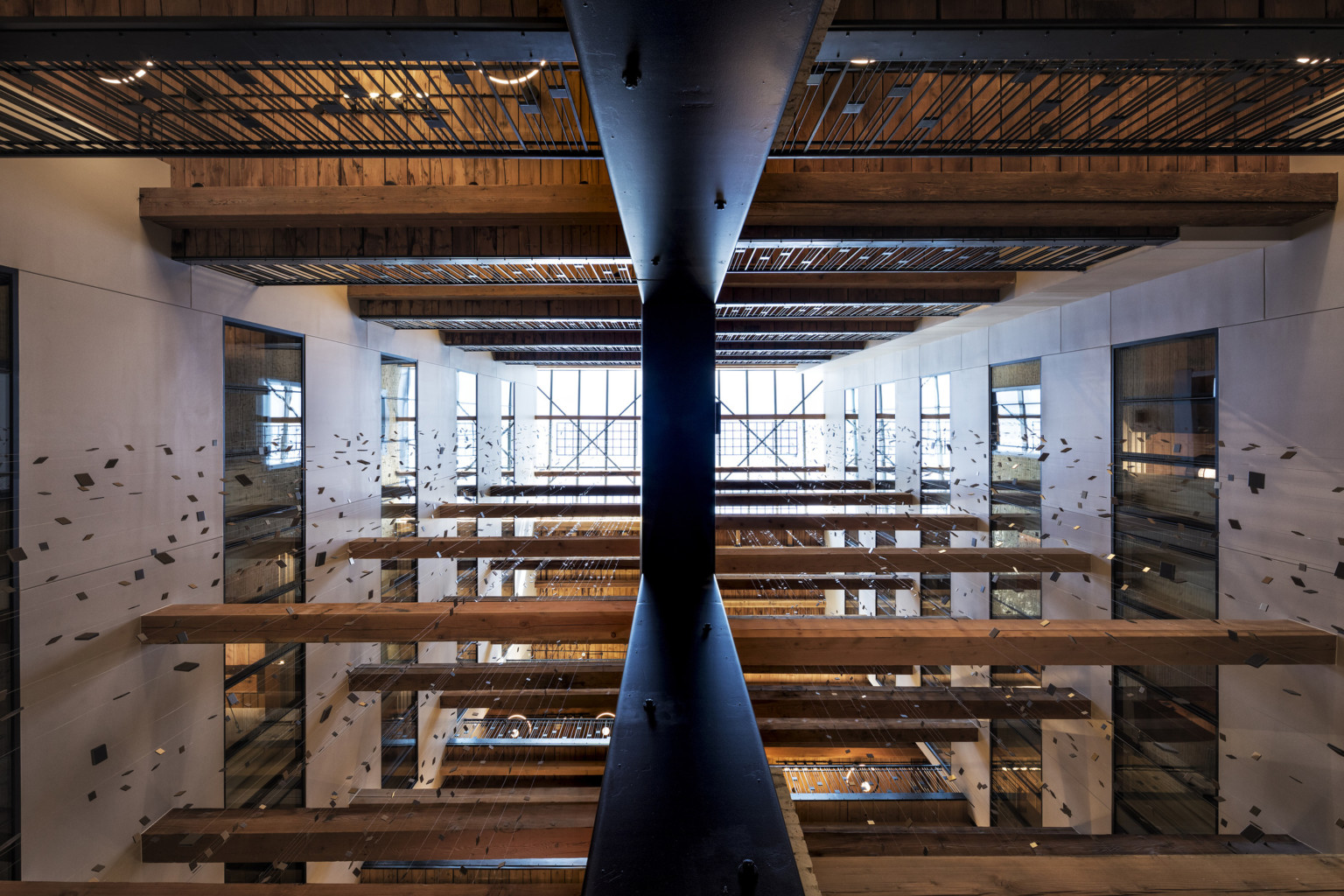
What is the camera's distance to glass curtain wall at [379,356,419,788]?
600 centimetres

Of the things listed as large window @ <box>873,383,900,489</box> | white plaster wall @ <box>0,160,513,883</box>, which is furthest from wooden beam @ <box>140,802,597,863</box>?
large window @ <box>873,383,900,489</box>

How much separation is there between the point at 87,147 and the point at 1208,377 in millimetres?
5672

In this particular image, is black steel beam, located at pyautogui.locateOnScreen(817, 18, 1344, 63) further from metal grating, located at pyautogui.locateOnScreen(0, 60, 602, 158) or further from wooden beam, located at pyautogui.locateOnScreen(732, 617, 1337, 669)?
wooden beam, located at pyautogui.locateOnScreen(732, 617, 1337, 669)

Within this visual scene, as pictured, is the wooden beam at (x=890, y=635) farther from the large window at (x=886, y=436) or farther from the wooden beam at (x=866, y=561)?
the large window at (x=886, y=436)

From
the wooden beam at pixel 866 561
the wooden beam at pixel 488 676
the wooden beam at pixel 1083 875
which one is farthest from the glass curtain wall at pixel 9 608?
the wooden beam at pixel 866 561

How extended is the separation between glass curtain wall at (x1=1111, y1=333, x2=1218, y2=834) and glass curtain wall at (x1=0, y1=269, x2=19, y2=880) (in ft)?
20.1

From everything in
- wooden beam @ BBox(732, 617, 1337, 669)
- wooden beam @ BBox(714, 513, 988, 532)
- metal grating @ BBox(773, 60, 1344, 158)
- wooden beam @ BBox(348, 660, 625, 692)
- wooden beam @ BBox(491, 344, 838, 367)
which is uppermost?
wooden beam @ BBox(491, 344, 838, 367)

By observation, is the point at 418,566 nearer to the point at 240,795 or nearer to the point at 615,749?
the point at 240,795

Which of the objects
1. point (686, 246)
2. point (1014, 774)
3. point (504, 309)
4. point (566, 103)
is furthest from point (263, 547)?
point (1014, 774)

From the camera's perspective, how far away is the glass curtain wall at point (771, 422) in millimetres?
12906

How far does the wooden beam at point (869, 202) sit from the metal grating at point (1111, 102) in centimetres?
46

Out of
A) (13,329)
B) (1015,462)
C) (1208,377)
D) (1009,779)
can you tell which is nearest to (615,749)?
(13,329)

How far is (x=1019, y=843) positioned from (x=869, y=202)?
14.3 ft

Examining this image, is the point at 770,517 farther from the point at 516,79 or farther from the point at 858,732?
the point at 516,79
